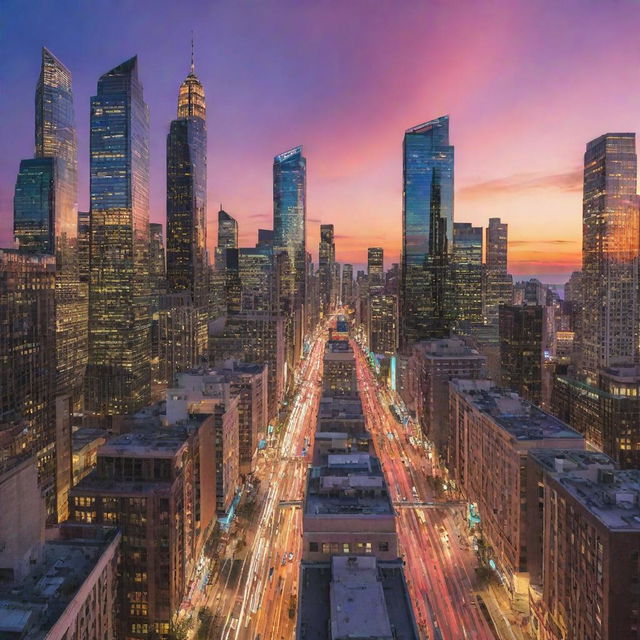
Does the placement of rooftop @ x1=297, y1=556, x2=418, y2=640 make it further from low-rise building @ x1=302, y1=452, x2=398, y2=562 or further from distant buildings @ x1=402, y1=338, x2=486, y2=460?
distant buildings @ x1=402, y1=338, x2=486, y2=460

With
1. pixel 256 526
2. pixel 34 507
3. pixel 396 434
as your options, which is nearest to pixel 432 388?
pixel 396 434

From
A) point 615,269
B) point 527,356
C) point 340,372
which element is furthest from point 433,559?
point 615,269

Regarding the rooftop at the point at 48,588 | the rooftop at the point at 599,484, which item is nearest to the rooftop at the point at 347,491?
the rooftop at the point at 599,484

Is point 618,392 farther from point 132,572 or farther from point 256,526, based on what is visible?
point 132,572

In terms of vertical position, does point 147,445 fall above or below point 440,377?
below

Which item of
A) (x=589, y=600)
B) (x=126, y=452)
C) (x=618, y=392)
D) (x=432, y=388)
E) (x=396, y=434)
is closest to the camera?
(x=589, y=600)

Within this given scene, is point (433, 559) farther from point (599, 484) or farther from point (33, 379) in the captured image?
point (33, 379)

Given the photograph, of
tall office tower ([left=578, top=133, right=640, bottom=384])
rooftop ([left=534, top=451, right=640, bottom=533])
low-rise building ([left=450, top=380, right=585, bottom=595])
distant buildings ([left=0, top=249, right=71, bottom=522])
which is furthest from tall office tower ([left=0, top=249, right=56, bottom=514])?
tall office tower ([left=578, top=133, right=640, bottom=384])
